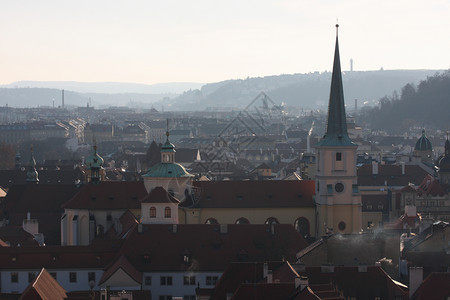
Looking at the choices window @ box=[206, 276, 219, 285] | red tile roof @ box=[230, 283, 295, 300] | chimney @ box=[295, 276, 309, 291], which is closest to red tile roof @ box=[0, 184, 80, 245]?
window @ box=[206, 276, 219, 285]

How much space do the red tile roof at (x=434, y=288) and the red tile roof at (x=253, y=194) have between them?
26736mm

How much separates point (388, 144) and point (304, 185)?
11614 cm

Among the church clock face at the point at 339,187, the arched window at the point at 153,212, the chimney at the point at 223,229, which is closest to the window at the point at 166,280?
the chimney at the point at 223,229

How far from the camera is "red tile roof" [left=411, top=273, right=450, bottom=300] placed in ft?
144

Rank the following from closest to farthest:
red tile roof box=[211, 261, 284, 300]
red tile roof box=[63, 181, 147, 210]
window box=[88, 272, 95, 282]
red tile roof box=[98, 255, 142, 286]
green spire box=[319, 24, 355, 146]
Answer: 1. red tile roof box=[211, 261, 284, 300]
2. red tile roof box=[98, 255, 142, 286]
3. window box=[88, 272, 95, 282]
4. green spire box=[319, 24, 355, 146]
5. red tile roof box=[63, 181, 147, 210]

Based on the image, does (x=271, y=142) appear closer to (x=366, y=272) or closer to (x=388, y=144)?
(x=388, y=144)

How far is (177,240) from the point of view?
60469mm

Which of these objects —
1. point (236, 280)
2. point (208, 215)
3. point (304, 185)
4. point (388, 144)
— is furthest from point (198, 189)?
point (388, 144)

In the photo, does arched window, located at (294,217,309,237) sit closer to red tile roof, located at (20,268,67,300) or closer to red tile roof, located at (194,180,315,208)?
red tile roof, located at (194,180,315,208)

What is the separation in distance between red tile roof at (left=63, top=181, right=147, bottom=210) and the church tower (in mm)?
10538

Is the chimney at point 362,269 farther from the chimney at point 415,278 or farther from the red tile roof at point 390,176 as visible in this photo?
the red tile roof at point 390,176

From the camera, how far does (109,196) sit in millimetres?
72812

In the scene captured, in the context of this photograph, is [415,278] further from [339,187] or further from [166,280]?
[339,187]

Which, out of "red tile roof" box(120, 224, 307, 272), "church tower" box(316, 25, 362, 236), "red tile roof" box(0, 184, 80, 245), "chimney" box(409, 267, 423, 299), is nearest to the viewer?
"chimney" box(409, 267, 423, 299)
